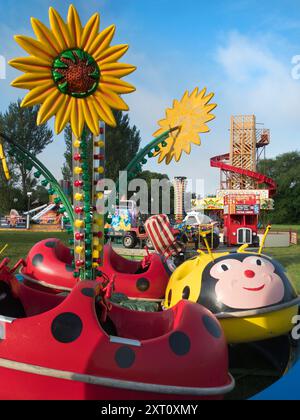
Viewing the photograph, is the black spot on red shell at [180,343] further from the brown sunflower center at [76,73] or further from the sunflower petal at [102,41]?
the sunflower petal at [102,41]

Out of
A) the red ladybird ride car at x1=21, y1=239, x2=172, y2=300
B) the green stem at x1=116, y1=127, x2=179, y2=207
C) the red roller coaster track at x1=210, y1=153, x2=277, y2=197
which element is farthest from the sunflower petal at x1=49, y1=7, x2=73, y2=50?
the red roller coaster track at x1=210, y1=153, x2=277, y2=197

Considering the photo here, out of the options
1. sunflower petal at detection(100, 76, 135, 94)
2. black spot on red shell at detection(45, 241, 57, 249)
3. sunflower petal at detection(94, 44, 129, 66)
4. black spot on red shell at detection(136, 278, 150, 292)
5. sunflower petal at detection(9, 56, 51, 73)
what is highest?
sunflower petal at detection(94, 44, 129, 66)

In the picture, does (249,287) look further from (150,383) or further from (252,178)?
(252,178)

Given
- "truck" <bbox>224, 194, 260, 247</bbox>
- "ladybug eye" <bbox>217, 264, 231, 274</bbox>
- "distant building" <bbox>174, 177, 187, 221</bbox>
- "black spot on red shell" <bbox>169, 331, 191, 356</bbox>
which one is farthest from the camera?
"distant building" <bbox>174, 177, 187, 221</bbox>

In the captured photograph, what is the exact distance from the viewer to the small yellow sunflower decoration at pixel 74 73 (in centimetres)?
299

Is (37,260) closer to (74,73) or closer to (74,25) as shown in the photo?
(74,73)

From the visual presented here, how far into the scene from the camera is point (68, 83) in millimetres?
3121

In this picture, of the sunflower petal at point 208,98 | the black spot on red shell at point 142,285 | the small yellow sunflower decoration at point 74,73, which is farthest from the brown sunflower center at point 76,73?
the black spot on red shell at point 142,285

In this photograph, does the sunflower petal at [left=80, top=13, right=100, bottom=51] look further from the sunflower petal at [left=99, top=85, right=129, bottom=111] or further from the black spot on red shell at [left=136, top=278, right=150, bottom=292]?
the black spot on red shell at [left=136, top=278, right=150, bottom=292]

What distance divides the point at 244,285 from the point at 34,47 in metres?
2.54

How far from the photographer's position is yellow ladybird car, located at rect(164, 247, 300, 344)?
10.6ft

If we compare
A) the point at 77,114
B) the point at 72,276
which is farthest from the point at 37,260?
the point at 77,114

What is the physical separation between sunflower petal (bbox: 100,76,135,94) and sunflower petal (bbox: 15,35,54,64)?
18.1 inches

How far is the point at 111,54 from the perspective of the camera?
3105 millimetres
